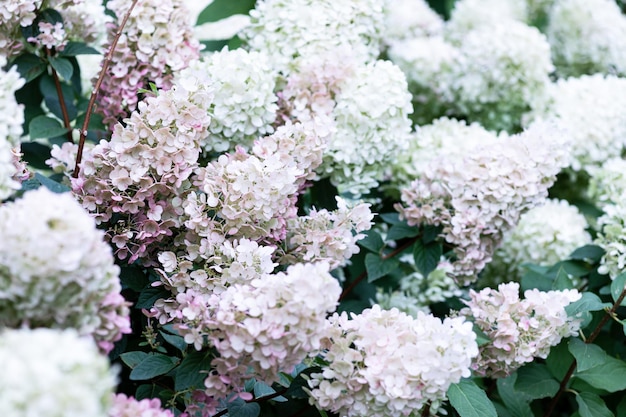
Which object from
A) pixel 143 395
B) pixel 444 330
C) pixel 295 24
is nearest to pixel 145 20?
pixel 295 24

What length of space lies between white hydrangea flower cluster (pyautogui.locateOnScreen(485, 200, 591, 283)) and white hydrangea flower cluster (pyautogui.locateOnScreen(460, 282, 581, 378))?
48 centimetres

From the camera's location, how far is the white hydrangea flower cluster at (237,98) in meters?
1.27

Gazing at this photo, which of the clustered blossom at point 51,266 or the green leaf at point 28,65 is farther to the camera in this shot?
the green leaf at point 28,65

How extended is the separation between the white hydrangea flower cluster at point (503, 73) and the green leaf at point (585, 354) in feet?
2.79

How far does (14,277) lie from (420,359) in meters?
0.49

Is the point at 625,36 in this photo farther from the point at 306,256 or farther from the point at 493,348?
the point at 306,256

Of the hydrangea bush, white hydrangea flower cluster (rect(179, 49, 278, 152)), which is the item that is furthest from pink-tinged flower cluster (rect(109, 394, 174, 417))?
white hydrangea flower cluster (rect(179, 49, 278, 152))

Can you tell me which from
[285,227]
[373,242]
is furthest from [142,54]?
[373,242]

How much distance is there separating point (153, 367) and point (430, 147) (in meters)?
0.89

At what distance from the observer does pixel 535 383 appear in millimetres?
1333

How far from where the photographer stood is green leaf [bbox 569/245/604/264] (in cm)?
154

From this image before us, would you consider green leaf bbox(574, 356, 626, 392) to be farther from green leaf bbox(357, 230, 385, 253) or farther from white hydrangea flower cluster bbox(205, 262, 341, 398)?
Answer: white hydrangea flower cluster bbox(205, 262, 341, 398)

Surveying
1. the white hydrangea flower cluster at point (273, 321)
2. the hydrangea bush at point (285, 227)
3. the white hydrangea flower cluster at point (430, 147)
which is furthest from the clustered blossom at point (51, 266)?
the white hydrangea flower cluster at point (430, 147)

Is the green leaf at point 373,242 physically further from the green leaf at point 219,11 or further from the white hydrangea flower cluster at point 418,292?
the green leaf at point 219,11
